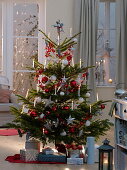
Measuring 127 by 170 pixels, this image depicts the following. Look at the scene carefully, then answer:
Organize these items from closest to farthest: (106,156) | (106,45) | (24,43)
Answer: (106,156) < (106,45) < (24,43)

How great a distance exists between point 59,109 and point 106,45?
4.16m

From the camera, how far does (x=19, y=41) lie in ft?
36.0

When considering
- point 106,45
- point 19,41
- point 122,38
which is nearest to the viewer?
point 122,38

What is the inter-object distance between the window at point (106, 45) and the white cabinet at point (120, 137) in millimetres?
4962

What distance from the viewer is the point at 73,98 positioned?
6094 mm

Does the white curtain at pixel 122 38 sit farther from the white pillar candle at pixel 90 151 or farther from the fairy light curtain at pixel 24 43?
the white pillar candle at pixel 90 151

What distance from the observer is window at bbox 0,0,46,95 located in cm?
1038

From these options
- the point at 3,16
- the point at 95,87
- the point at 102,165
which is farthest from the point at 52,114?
the point at 3,16

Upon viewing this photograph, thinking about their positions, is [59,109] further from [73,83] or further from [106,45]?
[106,45]

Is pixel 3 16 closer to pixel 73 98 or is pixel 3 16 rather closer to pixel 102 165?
pixel 73 98

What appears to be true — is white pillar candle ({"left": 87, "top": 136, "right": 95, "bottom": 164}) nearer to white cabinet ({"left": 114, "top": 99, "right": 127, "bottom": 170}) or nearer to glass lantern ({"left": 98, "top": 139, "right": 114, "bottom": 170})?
white cabinet ({"left": 114, "top": 99, "right": 127, "bottom": 170})

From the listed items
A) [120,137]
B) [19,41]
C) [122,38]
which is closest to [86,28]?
[122,38]

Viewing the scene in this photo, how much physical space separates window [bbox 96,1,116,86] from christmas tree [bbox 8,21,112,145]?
12.2 ft

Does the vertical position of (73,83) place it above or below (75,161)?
above
